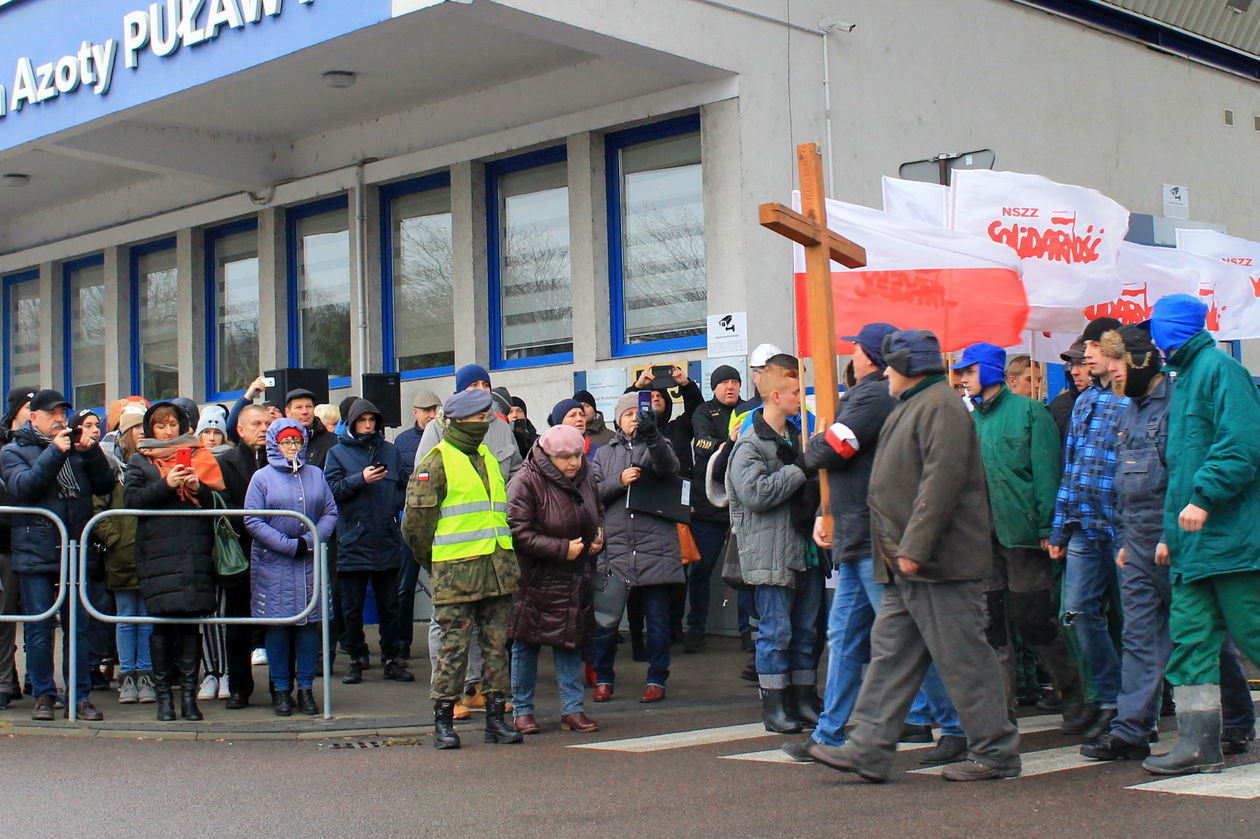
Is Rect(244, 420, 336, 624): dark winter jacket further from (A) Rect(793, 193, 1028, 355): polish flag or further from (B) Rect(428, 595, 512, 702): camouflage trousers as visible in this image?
(A) Rect(793, 193, 1028, 355): polish flag

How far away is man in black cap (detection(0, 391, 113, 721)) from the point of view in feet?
31.5

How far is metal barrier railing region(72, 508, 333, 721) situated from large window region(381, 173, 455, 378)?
6784 mm

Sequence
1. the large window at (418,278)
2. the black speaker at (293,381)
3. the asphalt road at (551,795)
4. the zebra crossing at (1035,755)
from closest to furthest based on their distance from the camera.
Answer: the asphalt road at (551,795) → the zebra crossing at (1035,755) → the black speaker at (293,381) → the large window at (418,278)

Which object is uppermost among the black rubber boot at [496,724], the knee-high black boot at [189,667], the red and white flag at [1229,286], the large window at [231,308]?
the large window at [231,308]

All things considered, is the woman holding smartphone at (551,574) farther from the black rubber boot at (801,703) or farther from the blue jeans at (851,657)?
the blue jeans at (851,657)

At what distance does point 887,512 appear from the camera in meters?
6.95

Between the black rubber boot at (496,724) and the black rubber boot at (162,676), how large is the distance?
216cm

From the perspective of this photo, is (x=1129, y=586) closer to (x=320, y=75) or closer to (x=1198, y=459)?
(x=1198, y=459)

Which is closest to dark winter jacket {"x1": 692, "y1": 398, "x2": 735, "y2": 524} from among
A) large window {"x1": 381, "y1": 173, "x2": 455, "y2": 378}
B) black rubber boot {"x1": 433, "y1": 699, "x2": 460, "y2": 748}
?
black rubber boot {"x1": 433, "y1": 699, "x2": 460, "y2": 748}

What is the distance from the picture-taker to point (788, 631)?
831 cm

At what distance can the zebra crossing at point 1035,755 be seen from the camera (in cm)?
638

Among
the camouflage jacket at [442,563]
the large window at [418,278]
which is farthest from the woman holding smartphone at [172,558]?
the large window at [418,278]

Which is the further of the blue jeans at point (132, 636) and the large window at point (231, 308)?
the large window at point (231, 308)

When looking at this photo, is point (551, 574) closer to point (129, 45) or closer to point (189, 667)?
point (189, 667)
